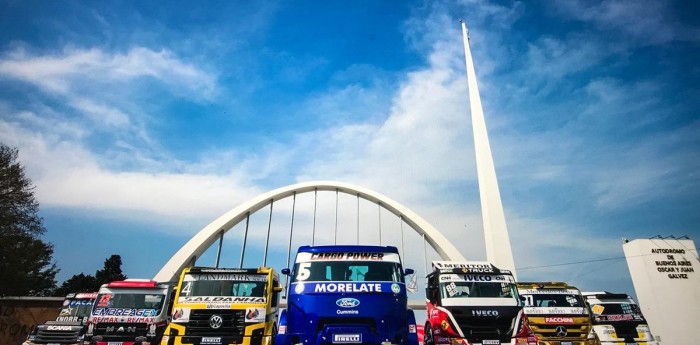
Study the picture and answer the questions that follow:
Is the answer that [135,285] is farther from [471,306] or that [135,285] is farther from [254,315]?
[471,306]

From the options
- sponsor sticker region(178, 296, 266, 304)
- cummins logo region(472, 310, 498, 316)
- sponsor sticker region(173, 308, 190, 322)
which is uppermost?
sponsor sticker region(178, 296, 266, 304)

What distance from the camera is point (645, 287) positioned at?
3269cm

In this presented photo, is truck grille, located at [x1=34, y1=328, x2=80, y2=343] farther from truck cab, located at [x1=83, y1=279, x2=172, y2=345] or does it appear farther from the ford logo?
the ford logo

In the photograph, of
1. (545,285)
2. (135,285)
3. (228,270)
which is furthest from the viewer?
(545,285)

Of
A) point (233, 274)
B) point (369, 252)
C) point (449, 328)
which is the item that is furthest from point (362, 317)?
point (233, 274)

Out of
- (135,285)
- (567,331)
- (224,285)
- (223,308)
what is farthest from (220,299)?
(567,331)

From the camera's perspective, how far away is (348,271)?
9602mm

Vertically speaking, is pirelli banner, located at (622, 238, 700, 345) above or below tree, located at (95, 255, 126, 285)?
below

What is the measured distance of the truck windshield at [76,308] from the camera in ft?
53.9

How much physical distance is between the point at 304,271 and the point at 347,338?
1.98 m

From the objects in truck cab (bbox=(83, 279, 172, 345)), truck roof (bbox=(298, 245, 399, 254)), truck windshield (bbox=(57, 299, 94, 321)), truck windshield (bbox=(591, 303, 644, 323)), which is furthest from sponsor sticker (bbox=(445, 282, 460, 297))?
truck windshield (bbox=(57, 299, 94, 321))

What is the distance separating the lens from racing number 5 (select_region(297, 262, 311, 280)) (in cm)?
950

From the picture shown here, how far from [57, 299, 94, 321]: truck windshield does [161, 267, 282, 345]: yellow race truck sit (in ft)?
27.4

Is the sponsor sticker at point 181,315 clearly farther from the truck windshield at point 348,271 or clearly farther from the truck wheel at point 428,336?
the truck wheel at point 428,336
